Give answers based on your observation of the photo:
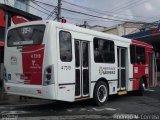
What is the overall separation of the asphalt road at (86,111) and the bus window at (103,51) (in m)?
1.77

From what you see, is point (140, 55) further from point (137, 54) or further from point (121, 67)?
point (121, 67)

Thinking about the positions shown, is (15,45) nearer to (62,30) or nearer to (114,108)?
(62,30)

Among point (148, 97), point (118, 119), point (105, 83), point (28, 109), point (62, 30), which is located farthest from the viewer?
point (148, 97)

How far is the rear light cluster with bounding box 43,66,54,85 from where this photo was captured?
1098 centimetres

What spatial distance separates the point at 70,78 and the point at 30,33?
203cm

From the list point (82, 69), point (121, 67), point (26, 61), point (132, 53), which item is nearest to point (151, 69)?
point (132, 53)

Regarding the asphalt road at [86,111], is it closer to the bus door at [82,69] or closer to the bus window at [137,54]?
the bus door at [82,69]

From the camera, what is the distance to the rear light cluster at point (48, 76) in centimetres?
1098

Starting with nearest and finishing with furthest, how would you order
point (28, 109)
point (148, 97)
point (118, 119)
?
point (118, 119)
point (28, 109)
point (148, 97)

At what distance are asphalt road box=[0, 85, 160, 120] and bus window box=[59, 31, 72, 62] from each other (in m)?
1.86

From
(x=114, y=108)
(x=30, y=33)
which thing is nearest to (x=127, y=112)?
(x=114, y=108)

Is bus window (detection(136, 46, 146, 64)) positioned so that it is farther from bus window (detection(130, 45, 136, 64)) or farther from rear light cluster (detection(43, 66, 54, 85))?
rear light cluster (detection(43, 66, 54, 85))

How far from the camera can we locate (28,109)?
12711mm

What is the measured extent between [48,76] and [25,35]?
190cm
